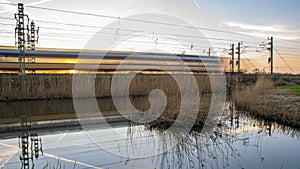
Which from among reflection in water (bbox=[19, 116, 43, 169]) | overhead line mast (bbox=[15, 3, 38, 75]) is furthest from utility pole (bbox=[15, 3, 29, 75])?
reflection in water (bbox=[19, 116, 43, 169])

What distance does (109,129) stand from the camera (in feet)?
16.6

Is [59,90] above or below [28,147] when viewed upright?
above

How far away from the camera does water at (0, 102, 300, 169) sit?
317 centimetres

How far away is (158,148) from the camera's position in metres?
3.78

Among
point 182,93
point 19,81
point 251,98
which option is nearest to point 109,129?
point 182,93

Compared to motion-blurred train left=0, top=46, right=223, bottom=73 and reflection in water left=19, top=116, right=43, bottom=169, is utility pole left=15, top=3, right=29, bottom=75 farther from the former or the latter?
reflection in water left=19, top=116, right=43, bottom=169

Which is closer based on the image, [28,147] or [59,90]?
[28,147]

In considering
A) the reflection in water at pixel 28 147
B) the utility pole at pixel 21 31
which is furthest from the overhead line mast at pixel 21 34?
the reflection in water at pixel 28 147

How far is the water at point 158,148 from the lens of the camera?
10.4 ft

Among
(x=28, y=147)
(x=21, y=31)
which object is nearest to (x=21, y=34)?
(x=21, y=31)

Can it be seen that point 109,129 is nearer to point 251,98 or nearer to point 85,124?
point 85,124

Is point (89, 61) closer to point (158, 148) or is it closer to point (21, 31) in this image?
point (21, 31)

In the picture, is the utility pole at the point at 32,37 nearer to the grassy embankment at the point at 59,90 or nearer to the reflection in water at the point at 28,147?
the grassy embankment at the point at 59,90

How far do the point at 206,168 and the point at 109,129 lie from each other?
2445 millimetres
